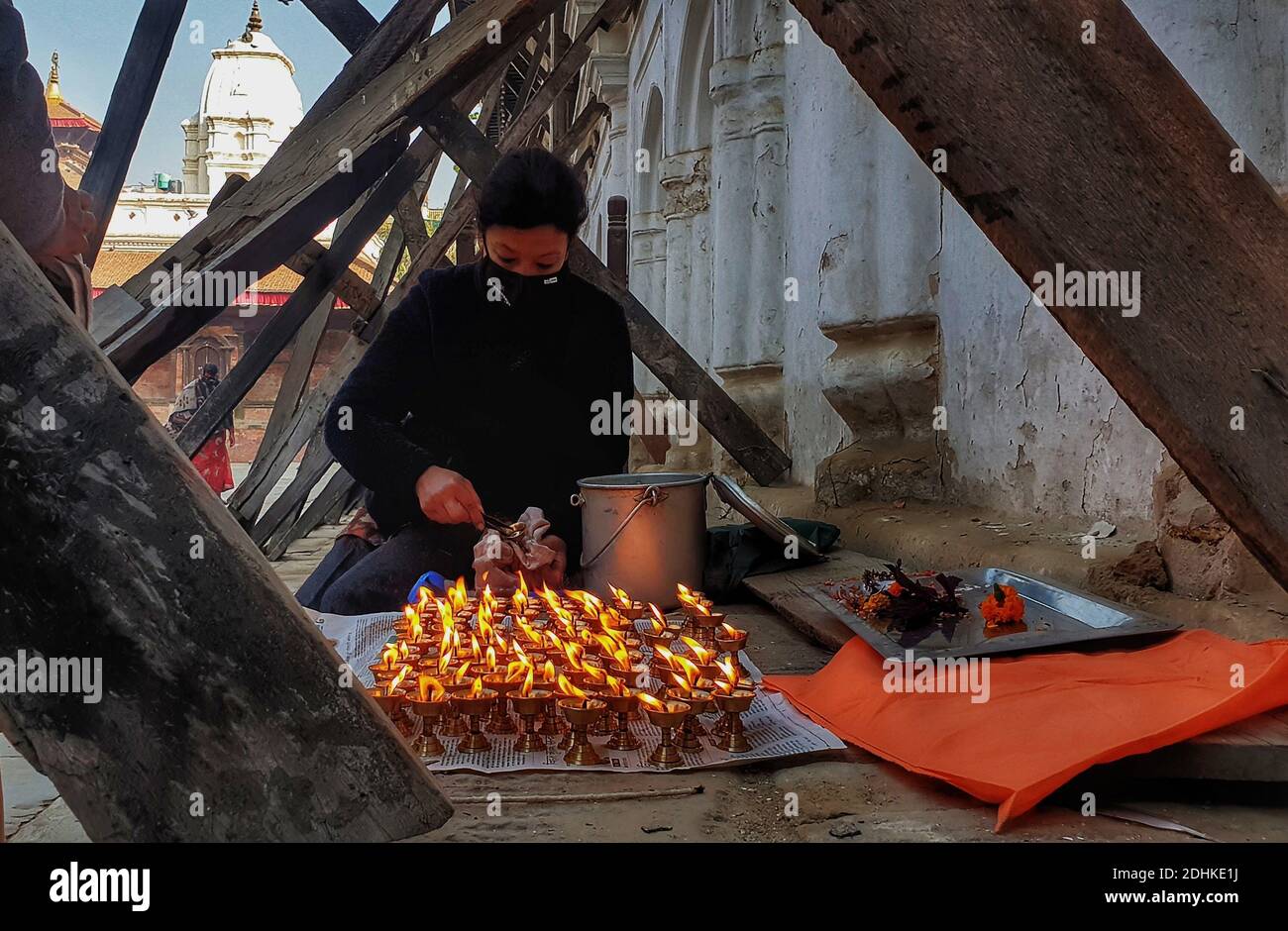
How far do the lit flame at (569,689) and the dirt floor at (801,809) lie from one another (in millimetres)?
158

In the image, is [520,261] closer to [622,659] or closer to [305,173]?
[305,173]

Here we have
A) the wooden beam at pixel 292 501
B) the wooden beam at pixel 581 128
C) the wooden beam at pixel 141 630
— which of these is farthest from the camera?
the wooden beam at pixel 581 128

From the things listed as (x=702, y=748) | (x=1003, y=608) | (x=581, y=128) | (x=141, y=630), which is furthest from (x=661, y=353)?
(x=581, y=128)

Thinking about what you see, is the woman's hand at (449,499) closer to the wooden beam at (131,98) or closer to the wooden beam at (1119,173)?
the wooden beam at (131,98)

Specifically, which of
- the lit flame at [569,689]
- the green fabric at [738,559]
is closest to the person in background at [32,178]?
the lit flame at [569,689]

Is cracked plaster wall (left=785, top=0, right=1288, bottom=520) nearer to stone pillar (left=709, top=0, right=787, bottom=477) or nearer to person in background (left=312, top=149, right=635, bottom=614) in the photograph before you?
stone pillar (left=709, top=0, right=787, bottom=477)

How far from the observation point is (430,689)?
1852 millimetres

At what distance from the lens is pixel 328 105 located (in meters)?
3.51

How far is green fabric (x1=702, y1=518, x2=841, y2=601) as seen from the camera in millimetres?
3342

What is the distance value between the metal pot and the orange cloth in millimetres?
936

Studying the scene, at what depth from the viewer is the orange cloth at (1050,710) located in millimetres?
1486

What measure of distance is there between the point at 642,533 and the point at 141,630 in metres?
1.94
